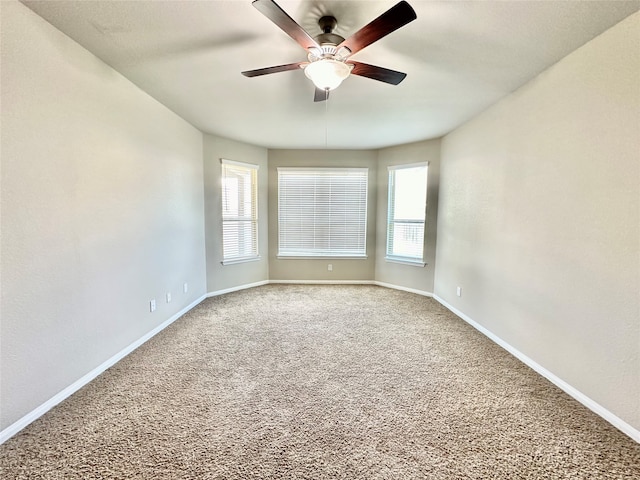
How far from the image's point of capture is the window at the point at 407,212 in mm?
4680

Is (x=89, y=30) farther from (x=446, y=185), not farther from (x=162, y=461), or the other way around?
(x=446, y=185)

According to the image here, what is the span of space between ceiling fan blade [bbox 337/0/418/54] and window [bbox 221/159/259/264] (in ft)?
10.8

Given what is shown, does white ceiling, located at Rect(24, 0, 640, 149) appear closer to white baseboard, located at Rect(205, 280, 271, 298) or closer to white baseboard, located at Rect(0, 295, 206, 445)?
white baseboard, located at Rect(0, 295, 206, 445)

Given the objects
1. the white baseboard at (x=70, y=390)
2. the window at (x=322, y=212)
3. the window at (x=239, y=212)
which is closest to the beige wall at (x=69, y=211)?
the white baseboard at (x=70, y=390)

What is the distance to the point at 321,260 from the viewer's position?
533 cm

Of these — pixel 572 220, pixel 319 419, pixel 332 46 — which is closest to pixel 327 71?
pixel 332 46

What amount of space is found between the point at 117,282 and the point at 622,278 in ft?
12.5

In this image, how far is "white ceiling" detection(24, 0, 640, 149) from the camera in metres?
1.66

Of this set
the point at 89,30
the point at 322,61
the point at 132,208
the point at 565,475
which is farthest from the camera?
the point at 132,208

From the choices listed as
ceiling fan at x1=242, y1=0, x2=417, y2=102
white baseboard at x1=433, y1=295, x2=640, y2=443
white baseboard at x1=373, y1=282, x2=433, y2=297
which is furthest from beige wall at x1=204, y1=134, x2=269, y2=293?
white baseboard at x1=433, y1=295, x2=640, y2=443

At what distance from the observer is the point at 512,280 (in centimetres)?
274

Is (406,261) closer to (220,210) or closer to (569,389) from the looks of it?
(569,389)

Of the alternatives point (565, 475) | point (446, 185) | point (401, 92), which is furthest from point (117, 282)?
point (446, 185)

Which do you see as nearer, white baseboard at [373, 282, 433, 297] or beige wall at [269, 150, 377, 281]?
white baseboard at [373, 282, 433, 297]
